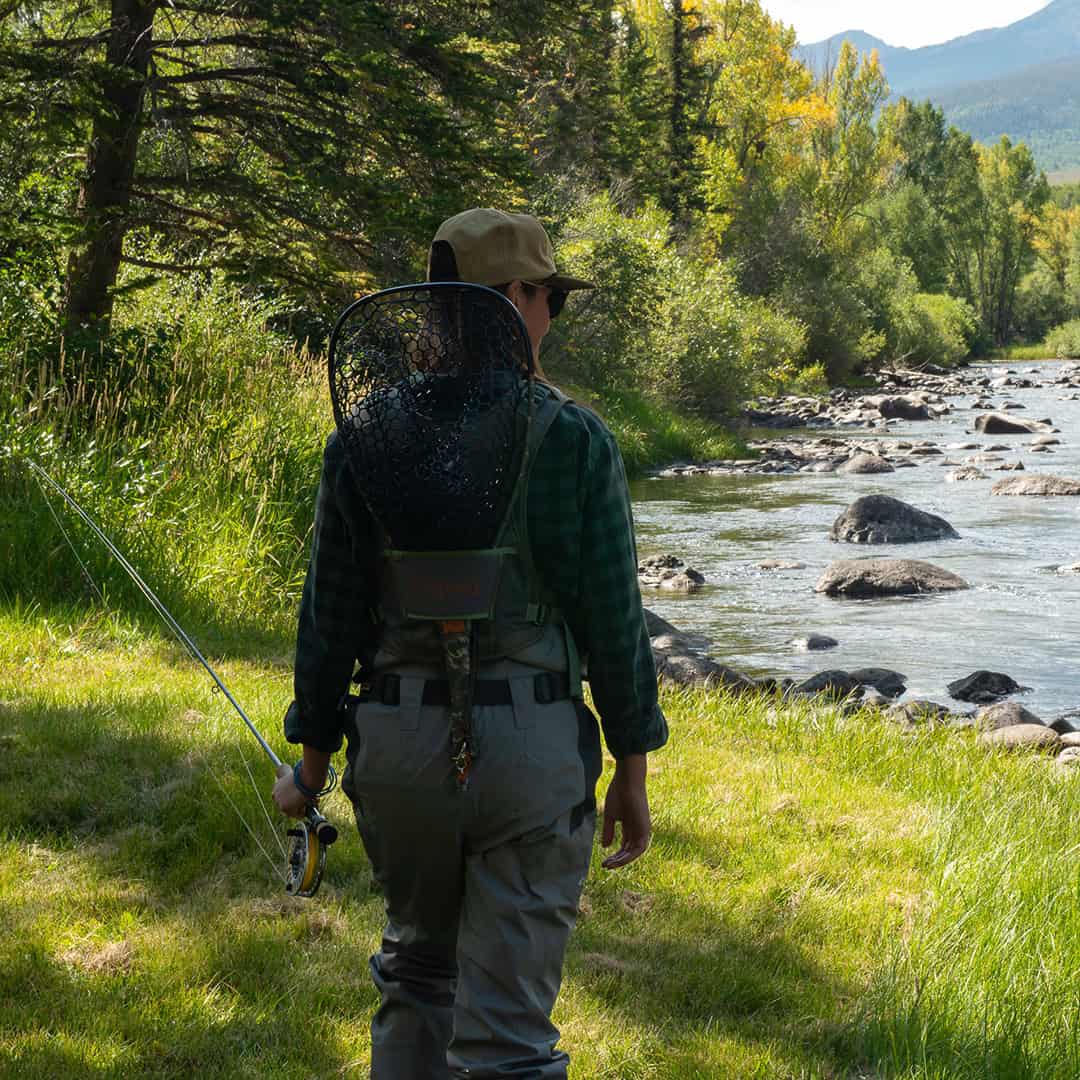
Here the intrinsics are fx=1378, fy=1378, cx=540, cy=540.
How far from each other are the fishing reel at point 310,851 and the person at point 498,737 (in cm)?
29

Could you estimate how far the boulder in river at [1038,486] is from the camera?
20703 mm

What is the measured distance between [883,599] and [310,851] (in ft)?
38.4

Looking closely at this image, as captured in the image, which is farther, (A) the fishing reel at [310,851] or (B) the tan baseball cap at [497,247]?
(A) the fishing reel at [310,851]

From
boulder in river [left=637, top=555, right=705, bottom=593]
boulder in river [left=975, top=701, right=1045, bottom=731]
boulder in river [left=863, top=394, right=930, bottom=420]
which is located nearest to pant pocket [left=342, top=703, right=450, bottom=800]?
boulder in river [left=975, top=701, right=1045, bottom=731]

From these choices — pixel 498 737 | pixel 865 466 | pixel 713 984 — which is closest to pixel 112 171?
pixel 713 984

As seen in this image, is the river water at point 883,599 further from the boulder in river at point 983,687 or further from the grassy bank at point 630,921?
the grassy bank at point 630,921

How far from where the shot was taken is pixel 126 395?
31.2 feet

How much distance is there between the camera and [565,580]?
7.80 feet

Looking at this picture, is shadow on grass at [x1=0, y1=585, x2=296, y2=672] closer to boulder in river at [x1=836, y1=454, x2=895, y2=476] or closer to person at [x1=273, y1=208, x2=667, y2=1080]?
person at [x1=273, y1=208, x2=667, y2=1080]

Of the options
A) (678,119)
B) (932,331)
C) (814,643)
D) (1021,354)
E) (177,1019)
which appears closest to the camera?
(177,1019)

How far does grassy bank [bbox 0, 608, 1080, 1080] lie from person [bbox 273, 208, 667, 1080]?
2.99ft

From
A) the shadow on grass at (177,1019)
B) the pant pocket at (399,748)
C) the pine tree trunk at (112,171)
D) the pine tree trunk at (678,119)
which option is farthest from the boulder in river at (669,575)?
the pine tree trunk at (678,119)

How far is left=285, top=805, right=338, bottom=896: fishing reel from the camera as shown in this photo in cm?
278

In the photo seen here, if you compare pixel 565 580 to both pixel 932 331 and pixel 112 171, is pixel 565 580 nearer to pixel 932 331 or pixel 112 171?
pixel 112 171
